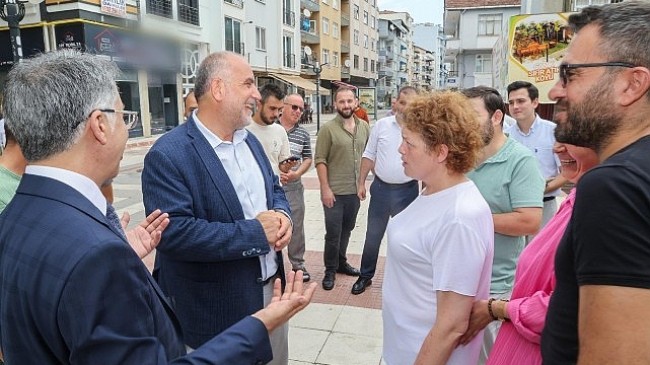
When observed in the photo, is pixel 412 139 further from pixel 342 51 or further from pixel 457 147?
pixel 342 51

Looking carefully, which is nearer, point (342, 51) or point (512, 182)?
point (512, 182)

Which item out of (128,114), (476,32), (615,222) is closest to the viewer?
(615,222)

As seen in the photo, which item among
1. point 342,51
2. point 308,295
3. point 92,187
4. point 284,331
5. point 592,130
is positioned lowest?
point 284,331

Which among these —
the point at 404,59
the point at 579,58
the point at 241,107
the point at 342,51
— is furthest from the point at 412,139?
the point at 404,59

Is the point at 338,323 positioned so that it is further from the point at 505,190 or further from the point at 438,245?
the point at 438,245

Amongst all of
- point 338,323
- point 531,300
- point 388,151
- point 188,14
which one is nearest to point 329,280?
point 338,323

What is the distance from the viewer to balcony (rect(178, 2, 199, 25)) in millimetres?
20062

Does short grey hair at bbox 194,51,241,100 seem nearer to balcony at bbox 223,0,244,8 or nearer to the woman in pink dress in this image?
the woman in pink dress

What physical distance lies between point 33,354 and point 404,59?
8498cm

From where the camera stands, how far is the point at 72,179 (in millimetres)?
1150

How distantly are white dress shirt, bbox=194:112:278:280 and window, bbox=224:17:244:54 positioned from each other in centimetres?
2354

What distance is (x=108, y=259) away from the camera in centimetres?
104

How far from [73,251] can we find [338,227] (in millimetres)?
3781

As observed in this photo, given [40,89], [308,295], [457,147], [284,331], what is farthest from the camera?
[284,331]
